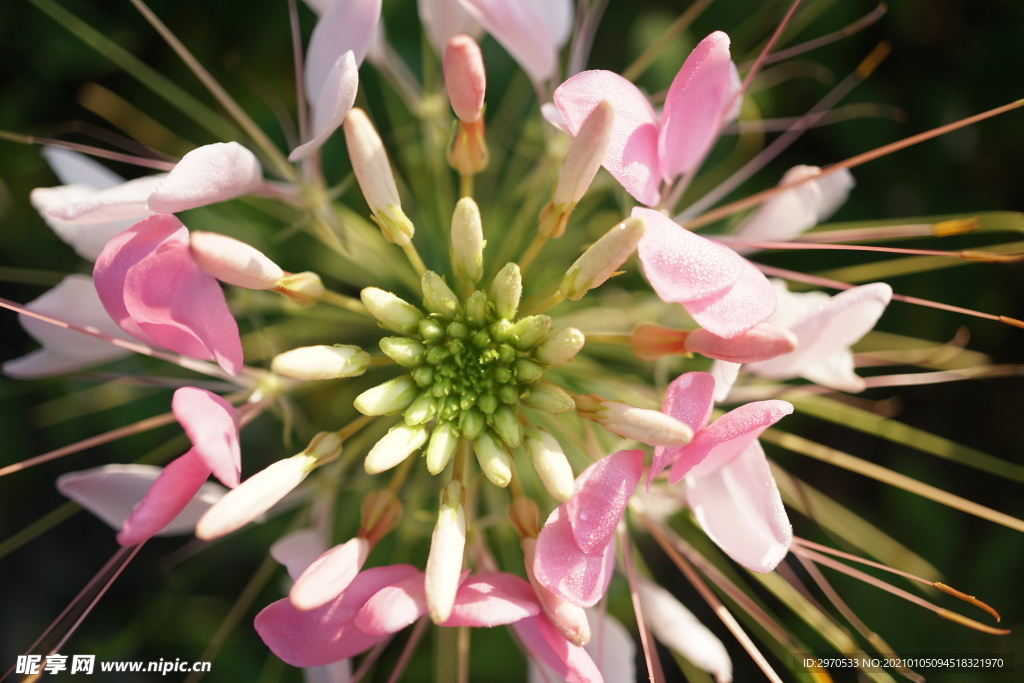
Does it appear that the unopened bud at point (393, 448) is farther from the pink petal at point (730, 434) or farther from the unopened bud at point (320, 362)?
the pink petal at point (730, 434)

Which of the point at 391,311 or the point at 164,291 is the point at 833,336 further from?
the point at 164,291

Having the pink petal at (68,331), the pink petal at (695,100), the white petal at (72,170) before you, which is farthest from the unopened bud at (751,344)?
the white petal at (72,170)

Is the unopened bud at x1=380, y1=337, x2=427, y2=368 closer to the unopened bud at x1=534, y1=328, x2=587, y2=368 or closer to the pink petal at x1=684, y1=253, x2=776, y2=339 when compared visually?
the unopened bud at x1=534, y1=328, x2=587, y2=368

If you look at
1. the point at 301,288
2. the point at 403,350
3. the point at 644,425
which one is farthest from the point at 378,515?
the point at 644,425

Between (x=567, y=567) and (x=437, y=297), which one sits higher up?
(x=437, y=297)

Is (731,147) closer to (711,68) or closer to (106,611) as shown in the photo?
(711,68)

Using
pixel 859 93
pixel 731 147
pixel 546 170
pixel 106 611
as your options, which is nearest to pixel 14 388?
pixel 106 611
